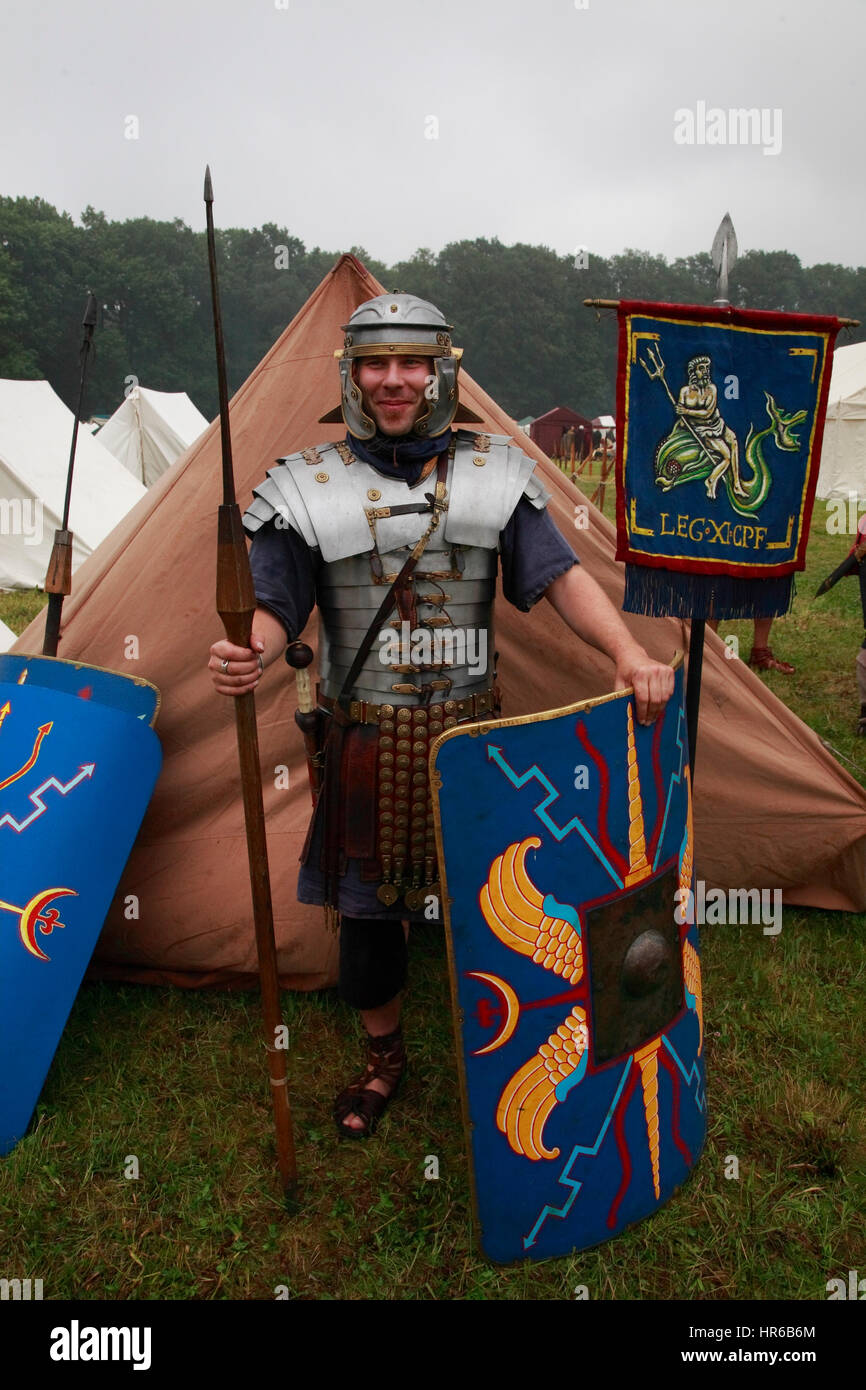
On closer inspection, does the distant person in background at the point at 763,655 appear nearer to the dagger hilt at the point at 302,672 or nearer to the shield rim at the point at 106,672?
the shield rim at the point at 106,672

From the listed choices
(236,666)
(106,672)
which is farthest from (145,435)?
(236,666)

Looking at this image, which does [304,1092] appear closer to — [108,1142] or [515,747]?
[108,1142]

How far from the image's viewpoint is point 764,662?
638 cm

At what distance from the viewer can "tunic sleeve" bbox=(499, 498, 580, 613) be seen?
92.9 inches

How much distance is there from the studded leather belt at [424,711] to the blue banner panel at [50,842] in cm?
81

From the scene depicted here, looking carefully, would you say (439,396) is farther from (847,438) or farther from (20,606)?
(847,438)

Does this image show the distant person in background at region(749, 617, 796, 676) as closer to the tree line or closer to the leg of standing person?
the leg of standing person

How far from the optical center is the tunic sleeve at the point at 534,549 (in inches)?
92.9

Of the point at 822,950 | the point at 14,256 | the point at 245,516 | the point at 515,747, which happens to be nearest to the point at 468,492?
the point at 245,516

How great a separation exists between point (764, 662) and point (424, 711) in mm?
Result: 4675

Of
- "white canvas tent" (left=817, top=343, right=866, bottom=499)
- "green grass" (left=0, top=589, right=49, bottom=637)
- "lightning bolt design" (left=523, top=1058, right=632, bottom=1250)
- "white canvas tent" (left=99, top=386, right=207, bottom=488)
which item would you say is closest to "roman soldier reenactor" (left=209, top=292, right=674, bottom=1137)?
"lightning bolt design" (left=523, top=1058, right=632, bottom=1250)

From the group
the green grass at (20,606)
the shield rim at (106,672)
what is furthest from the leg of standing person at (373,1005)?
the green grass at (20,606)

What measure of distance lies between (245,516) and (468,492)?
0.55m
